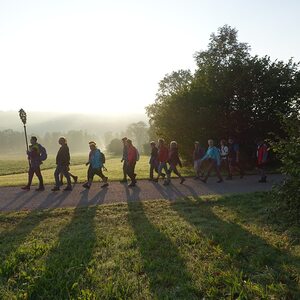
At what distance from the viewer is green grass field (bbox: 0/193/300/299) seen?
4.80 metres

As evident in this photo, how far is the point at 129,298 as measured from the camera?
4586 mm

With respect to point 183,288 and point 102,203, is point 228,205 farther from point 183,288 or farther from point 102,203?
point 183,288

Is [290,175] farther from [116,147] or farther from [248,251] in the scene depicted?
[116,147]

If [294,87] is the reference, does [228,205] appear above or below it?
below

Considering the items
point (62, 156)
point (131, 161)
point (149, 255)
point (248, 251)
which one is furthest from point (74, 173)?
point (248, 251)

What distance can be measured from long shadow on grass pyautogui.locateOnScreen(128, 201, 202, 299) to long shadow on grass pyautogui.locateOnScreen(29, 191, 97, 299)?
0.97 meters

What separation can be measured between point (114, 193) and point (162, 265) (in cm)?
723

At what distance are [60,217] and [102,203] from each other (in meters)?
1.89

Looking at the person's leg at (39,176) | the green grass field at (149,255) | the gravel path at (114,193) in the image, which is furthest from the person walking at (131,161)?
the green grass field at (149,255)

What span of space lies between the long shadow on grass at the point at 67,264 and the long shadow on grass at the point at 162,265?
0.97 m

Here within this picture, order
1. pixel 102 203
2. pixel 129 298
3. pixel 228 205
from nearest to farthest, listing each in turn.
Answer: pixel 129 298 < pixel 228 205 < pixel 102 203

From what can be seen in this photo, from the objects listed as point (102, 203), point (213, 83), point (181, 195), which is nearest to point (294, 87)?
point (213, 83)

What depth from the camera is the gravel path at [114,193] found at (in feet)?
36.8

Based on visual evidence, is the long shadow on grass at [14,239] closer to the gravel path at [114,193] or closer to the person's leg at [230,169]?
the gravel path at [114,193]
